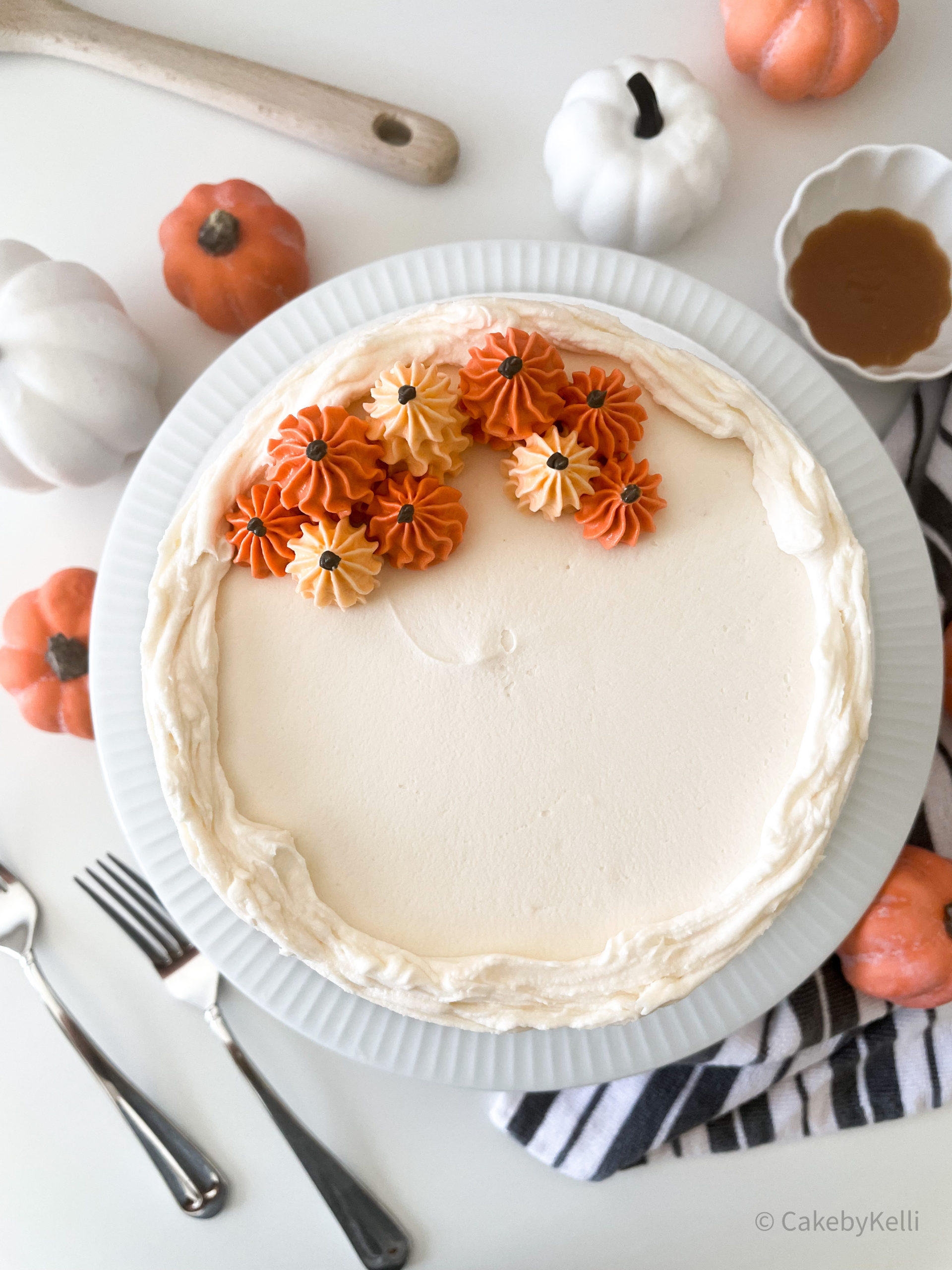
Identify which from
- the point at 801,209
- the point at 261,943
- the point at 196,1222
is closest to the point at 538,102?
the point at 801,209

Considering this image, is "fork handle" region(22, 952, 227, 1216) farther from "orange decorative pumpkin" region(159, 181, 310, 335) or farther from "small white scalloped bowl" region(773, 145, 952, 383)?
"small white scalloped bowl" region(773, 145, 952, 383)

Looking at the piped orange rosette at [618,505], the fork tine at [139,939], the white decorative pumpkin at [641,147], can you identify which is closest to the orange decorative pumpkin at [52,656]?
the fork tine at [139,939]

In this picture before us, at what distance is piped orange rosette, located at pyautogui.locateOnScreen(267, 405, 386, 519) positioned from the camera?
130cm

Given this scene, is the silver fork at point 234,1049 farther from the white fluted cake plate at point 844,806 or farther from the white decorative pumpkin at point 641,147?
the white decorative pumpkin at point 641,147

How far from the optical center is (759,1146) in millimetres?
1759

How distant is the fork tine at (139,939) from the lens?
173 cm

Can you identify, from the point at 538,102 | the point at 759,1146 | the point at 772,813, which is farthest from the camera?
the point at 538,102

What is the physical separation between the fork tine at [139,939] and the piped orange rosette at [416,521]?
94 cm

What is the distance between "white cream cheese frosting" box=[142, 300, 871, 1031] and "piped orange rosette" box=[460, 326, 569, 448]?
0.05m

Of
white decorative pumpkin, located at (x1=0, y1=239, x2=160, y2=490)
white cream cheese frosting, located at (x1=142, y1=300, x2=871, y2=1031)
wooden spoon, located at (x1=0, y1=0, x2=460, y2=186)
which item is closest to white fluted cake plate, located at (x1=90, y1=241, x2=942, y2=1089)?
white cream cheese frosting, located at (x1=142, y1=300, x2=871, y2=1031)

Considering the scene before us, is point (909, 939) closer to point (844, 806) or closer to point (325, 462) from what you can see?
point (844, 806)

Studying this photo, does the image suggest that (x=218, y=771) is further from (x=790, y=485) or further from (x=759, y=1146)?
(x=759, y=1146)

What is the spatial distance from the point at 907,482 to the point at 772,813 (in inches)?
33.5

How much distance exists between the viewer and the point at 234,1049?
1.73m
